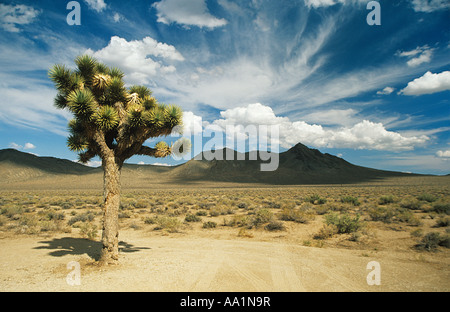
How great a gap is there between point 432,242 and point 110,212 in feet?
39.2

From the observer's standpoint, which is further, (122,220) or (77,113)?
(122,220)

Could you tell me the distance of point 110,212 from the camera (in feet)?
24.6

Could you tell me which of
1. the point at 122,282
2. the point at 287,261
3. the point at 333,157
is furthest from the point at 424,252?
the point at 333,157

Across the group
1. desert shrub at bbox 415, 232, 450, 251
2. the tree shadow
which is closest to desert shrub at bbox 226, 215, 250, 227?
the tree shadow

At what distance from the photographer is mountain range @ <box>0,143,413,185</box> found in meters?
94.8

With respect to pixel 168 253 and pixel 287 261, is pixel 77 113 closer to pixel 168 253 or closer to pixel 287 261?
pixel 168 253

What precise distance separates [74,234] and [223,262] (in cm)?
889

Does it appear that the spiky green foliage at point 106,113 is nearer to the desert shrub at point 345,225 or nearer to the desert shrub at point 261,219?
the desert shrub at point 261,219

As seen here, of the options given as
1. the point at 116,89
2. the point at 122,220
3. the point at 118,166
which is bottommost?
the point at 122,220

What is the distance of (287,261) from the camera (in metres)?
7.76

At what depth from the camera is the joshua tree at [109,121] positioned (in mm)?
7324
